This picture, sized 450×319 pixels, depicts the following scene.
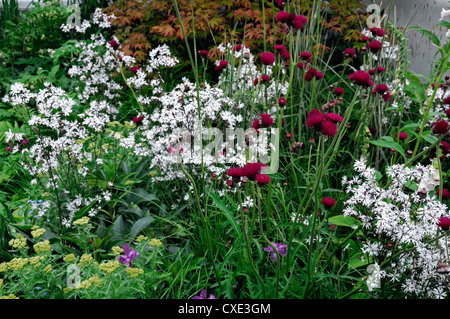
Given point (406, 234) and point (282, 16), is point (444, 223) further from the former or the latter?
point (282, 16)

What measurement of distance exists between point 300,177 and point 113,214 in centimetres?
117

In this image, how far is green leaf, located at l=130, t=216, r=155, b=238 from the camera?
213 cm

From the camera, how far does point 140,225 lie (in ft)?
7.07

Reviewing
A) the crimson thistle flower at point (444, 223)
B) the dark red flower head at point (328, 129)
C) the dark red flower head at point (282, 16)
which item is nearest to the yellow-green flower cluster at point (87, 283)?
the dark red flower head at point (328, 129)

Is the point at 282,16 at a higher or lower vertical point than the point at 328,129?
higher

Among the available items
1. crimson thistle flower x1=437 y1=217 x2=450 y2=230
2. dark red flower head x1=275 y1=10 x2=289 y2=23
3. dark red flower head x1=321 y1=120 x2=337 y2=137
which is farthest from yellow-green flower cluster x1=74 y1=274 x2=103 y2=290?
dark red flower head x1=275 y1=10 x2=289 y2=23

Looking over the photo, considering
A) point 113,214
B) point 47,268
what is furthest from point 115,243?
point 47,268

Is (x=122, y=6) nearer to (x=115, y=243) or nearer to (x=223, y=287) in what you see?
(x=115, y=243)

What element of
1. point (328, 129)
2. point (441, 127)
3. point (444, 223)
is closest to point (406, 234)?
point (444, 223)

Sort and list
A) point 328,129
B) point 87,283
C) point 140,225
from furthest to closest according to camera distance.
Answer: point 140,225, point 87,283, point 328,129

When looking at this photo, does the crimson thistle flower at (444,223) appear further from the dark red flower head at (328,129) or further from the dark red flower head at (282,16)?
the dark red flower head at (282,16)

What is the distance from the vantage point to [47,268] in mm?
1588

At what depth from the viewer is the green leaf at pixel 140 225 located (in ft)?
7.00

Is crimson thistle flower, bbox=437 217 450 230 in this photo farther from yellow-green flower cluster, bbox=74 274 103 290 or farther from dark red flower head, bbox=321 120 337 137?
yellow-green flower cluster, bbox=74 274 103 290
